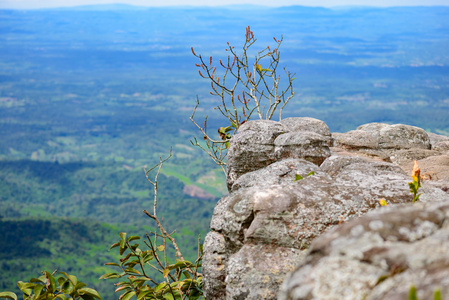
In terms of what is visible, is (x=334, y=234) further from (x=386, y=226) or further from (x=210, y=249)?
(x=210, y=249)

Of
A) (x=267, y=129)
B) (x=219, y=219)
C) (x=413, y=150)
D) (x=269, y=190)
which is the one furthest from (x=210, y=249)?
(x=413, y=150)

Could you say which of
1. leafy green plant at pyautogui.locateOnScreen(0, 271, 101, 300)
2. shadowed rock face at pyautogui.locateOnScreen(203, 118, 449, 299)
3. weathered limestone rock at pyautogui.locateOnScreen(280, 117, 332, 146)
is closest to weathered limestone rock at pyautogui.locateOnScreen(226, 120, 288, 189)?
shadowed rock face at pyautogui.locateOnScreen(203, 118, 449, 299)

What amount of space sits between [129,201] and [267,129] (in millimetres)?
196981

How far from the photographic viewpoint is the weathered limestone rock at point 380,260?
7.60ft

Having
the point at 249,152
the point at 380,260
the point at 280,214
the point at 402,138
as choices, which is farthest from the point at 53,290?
the point at 402,138

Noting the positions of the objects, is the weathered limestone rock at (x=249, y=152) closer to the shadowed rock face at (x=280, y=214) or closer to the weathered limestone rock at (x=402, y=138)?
the shadowed rock face at (x=280, y=214)

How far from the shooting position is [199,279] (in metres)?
6.45

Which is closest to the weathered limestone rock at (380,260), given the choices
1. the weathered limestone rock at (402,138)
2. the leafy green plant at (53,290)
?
the leafy green plant at (53,290)

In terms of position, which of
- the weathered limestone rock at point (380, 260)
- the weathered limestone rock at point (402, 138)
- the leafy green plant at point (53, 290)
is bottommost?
the leafy green plant at point (53, 290)

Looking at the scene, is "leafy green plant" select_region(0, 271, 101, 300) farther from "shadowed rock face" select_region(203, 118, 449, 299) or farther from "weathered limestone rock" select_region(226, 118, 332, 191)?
"weathered limestone rock" select_region(226, 118, 332, 191)

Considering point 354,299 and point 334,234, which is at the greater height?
point 334,234

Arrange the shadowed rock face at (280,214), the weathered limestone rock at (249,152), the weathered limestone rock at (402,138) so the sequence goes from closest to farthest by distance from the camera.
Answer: the shadowed rock face at (280,214)
the weathered limestone rock at (249,152)
the weathered limestone rock at (402,138)

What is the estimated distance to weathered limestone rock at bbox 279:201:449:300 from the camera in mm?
2316

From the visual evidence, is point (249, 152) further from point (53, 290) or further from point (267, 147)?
point (53, 290)
